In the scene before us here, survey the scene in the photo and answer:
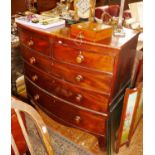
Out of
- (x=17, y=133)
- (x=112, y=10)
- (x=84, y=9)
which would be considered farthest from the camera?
(x=112, y=10)

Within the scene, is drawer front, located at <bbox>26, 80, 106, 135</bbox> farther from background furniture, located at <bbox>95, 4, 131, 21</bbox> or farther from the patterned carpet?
background furniture, located at <bbox>95, 4, 131, 21</bbox>

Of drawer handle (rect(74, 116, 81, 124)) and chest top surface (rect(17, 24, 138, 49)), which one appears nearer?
chest top surface (rect(17, 24, 138, 49))

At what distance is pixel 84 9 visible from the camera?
1646mm

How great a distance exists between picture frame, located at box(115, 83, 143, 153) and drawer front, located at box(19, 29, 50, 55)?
2.21ft

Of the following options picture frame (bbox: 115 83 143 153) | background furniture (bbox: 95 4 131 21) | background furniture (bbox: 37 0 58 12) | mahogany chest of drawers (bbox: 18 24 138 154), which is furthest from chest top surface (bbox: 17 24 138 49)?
background furniture (bbox: 37 0 58 12)

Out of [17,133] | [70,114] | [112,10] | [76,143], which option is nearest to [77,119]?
[70,114]

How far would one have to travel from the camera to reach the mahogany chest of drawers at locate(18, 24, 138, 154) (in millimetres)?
1353

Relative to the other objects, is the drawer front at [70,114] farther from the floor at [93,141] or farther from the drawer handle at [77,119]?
the floor at [93,141]

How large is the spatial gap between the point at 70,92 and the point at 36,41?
1.56ft

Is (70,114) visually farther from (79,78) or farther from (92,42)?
(92,42)

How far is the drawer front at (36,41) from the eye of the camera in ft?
5.11

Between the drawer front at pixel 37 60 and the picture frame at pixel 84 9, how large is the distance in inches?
17.2

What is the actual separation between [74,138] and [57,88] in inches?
21.2
